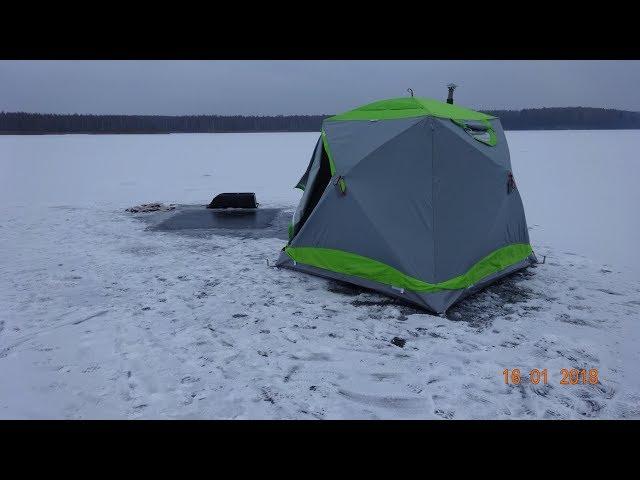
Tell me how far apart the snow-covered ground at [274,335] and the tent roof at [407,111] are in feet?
8.06

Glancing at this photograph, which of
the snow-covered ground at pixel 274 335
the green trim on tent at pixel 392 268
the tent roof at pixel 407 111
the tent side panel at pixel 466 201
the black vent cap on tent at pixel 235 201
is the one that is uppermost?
the tent roof at pixel 407 111

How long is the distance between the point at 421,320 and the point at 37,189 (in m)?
15.8

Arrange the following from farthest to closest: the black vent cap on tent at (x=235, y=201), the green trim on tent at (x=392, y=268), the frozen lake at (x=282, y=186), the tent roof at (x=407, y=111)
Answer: the black vent cap on tent at (x=235, y=201), the frozen lake at (x=282, y=186), the tent roof at (x=407, y=111), the green trim on tent at (x=392, y=268)

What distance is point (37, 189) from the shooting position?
15281mm

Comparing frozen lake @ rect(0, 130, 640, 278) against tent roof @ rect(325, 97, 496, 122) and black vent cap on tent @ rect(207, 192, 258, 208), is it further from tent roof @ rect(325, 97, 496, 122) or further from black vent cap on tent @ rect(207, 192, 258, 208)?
tent roof @ rect(325, 97, 496, 122)

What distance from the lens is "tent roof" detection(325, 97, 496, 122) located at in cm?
553

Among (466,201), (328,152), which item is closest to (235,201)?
(328,152)

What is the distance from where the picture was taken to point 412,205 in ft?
17.5

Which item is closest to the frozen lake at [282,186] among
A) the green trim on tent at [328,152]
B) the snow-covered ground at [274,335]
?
the snow-covered ground at [274,335]

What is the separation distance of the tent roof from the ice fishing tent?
21 millimetres

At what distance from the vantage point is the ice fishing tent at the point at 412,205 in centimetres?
521

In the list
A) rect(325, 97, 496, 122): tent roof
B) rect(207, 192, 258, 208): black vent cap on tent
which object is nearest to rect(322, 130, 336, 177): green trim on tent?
rect(325, 97, 496, 122): tent roof

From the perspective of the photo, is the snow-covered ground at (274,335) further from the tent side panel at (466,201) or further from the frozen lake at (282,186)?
the tent side panel at (466,201)

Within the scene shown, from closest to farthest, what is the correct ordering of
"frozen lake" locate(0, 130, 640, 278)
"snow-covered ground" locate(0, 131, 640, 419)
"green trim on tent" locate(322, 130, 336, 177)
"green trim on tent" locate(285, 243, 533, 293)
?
1. "snow-covered ground" locate(0, 131, 640, 419)
2. "green trim on tent" locate(285, 243, 533, 293)
3. "green trim on tent" locate(322, 130, 336, 177)
4. "frozen lake" locate(0, 130, 640, 278)
